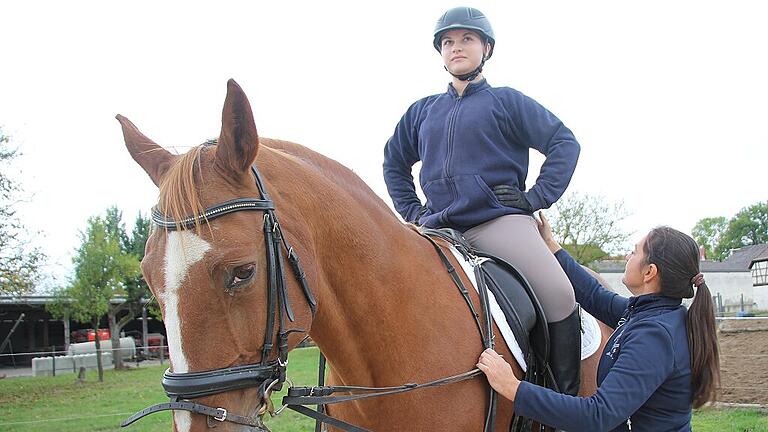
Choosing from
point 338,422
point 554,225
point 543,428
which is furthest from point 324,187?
point 554,225

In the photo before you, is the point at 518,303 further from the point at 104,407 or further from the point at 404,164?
the point at 104,407

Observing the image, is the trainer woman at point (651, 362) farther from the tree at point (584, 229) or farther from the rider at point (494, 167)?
the tree at point (584, 229)

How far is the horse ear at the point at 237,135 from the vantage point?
1.83m

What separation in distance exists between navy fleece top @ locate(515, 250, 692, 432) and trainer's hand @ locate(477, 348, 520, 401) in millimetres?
44

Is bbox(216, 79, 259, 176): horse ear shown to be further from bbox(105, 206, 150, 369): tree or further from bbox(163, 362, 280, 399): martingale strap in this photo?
bbox(105, 206, 150, 369): tree

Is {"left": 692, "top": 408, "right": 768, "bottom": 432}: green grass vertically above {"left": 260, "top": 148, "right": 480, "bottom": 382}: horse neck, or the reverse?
{"left": 260, "top": 148, "right": 480, "bottom": 382}: horse neck

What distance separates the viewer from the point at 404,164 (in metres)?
3.54

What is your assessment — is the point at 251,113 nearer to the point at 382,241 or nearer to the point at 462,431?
the point at 382,241

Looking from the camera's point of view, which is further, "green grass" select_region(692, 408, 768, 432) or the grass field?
the grass field

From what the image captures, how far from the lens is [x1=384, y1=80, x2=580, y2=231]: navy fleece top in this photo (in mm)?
2916

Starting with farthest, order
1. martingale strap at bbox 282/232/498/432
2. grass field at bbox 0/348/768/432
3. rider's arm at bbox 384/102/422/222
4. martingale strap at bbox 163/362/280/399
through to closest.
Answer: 1. grass field at bbox 0/348/768/432
2. rider's arm at bbox 384/102/422/222
3. martingale strap at bbox 282/232/498/432
4. martingale strap at bbox 163/362/280/399

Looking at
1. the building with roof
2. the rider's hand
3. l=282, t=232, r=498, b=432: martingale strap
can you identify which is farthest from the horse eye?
the building with roof

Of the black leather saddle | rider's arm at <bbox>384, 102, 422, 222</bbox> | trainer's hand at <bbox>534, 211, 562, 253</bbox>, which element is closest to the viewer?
the black leather saddle

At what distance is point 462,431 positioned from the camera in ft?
7.56
